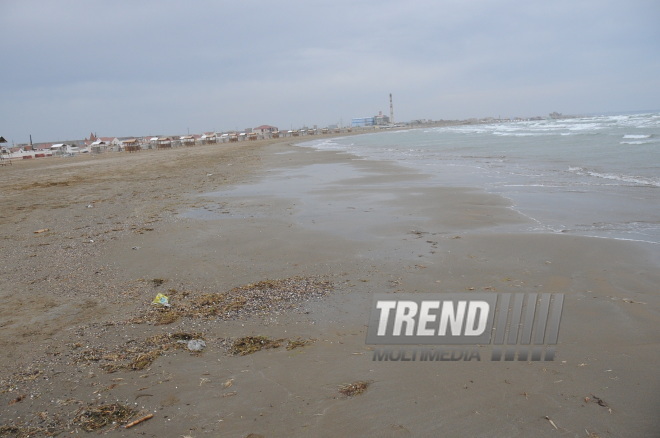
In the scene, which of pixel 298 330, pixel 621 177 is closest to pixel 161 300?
pixel 298 330

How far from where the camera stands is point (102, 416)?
2.99 m

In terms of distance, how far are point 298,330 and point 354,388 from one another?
3.67ft

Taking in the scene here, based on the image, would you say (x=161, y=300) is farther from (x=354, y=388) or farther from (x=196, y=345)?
(x=354, y=388)

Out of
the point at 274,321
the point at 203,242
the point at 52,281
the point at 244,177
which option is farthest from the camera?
the point at 244,177

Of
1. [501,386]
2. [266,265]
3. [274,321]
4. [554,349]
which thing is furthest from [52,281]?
[554,349]

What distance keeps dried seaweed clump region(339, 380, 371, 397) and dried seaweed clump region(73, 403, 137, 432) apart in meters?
Answer: 1.45

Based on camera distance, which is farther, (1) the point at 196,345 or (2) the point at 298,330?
(2) the point at 298,330

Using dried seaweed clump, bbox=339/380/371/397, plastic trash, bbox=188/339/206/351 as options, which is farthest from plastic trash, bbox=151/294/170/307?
dried seaweed clump, bbox=339/380/371/397

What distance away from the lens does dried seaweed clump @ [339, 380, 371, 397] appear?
3212 mm

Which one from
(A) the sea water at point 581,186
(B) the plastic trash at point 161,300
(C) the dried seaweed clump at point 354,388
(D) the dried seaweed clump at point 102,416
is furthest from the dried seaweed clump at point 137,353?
(A) the sea water at point 581,186

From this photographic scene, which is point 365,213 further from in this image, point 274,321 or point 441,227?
point 274,321

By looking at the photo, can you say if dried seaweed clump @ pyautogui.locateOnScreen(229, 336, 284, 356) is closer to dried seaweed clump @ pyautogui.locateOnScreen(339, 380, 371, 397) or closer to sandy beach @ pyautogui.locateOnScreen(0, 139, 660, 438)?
sandy beach @ pyautogui.locateOnScreen(0, 139, 660, 438)

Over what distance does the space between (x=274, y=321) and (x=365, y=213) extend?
5.65 meters

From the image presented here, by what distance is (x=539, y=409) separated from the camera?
2961mm
